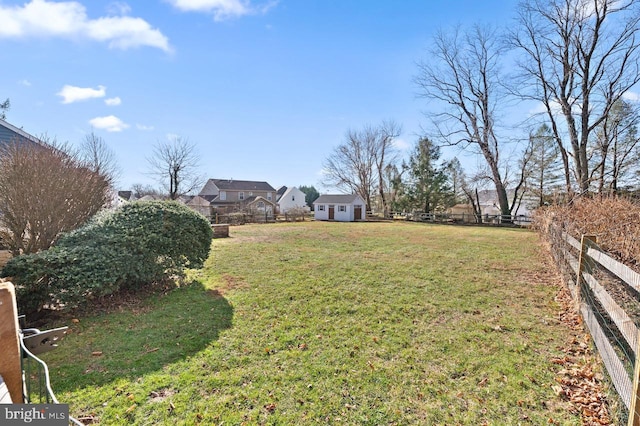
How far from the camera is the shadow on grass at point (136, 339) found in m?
3.04

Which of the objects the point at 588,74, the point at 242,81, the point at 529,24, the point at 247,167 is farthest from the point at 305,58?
the point at 247,167

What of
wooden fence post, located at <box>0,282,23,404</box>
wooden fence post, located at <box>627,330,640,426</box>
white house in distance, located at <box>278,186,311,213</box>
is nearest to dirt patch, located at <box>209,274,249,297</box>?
wooden fence post, located at <box>0,282,23,404</box>

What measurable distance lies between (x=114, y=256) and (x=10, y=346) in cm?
424

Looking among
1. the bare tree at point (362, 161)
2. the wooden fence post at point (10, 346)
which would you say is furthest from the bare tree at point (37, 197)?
the bare tree at point (362, 161)

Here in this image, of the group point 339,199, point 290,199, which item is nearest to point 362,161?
point 339,199

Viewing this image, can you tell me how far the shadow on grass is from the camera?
3.04 metres

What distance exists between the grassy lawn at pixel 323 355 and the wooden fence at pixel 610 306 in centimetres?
47

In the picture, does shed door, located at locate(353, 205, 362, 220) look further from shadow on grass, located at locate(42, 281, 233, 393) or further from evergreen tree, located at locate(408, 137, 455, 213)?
shadow on grass, located at locate(42, 281, 233, 393)

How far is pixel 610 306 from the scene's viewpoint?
2.90 m

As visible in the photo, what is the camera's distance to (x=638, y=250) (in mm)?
4031

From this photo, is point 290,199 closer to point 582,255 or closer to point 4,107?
point 4,107

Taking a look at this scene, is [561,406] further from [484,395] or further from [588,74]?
[588,74]

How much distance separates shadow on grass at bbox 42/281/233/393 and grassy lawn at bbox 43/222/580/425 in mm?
19

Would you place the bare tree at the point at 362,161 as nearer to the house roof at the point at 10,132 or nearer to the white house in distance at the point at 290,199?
the white house in distance at the point at 290,199
